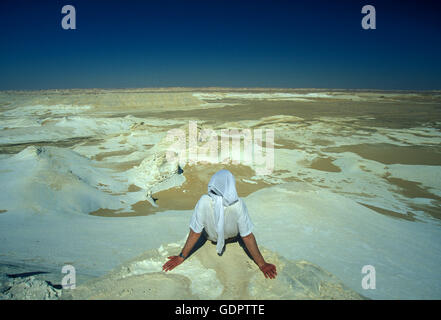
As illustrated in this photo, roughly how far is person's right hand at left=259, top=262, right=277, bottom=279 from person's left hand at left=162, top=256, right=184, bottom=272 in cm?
68

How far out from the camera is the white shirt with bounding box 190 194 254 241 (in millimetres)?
2109

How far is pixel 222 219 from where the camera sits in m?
2.08

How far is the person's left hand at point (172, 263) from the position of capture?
6.79 ft

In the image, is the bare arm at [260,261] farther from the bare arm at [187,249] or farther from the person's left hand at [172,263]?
the person's left hand at [172,263]

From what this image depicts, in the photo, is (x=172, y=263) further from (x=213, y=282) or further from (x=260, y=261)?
(x=260, y=261)

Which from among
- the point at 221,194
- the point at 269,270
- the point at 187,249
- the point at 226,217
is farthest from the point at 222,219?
the point at 269,270

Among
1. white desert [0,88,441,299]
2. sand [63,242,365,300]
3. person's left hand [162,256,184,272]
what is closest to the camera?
sand [63,242,365,300]

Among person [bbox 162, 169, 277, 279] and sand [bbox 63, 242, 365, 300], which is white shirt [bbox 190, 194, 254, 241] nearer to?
person [bbox 162, 169, 277, 279]

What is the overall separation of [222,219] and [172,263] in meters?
0.56

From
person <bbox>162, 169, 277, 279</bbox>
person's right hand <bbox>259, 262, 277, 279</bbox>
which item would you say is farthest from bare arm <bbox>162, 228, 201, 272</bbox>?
person's right hand <bbox>259, 262, 277, 279</bbox>

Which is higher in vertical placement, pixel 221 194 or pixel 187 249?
pixel 221 194

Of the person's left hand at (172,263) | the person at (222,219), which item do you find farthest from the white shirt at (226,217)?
the person's left hand at (172,263)

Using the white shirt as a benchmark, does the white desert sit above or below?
below
